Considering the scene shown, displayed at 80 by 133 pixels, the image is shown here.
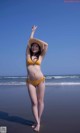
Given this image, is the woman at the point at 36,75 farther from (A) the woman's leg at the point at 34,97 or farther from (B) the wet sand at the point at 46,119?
(B) the wet sand at the point at 46,119

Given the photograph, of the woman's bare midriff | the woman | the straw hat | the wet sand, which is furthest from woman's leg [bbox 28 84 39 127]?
the straw hat

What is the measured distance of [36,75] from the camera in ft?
17.2

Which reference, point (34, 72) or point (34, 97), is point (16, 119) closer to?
point (34, 97)

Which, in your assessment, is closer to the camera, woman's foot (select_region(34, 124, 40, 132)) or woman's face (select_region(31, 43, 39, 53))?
woman's foot (select_region(34, 124, 40, 132))

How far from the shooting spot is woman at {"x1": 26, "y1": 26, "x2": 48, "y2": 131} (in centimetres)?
520

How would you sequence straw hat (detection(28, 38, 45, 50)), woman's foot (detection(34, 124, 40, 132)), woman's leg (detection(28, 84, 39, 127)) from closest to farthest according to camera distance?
woman's foot (detection(34, 124, 40, 132)), woman's leg (detection(28, 84, 39, 127)), straw hat (detection(28, 38, 45, 50))

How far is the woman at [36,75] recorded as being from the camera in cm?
520

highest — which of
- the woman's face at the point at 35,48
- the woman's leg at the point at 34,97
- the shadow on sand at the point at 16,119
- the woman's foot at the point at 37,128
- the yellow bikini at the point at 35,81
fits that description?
the woman's face at the point at 35,48

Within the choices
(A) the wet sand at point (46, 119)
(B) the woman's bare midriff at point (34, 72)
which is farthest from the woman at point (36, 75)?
(A) the wet sand at point (46, 119)

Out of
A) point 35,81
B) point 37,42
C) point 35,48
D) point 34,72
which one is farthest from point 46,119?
point 37,42

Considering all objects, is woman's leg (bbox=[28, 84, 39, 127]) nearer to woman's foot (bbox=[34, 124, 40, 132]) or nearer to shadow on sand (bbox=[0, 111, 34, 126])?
woman's foot (bbox=[34, 124, 40, 132])

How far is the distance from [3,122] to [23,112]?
132 centimetres

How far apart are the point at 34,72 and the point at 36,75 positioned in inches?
3.4

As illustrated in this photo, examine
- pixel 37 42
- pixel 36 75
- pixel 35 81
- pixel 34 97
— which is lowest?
pixel 34 97
